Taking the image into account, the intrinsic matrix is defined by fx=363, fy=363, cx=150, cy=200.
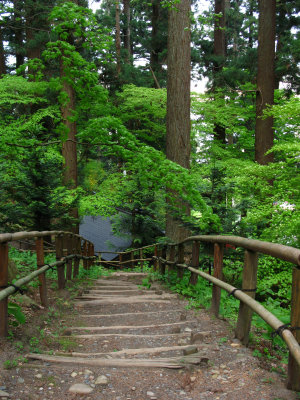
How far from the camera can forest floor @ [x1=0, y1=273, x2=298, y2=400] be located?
100 inches

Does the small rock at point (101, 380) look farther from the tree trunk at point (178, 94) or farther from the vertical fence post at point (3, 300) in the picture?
the tree trunk at point (178, 94)

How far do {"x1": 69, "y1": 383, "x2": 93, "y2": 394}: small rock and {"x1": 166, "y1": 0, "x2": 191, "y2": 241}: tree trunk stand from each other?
22.1ft

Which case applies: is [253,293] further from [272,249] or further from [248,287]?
[272,249]

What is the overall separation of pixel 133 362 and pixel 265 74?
37.9 ft

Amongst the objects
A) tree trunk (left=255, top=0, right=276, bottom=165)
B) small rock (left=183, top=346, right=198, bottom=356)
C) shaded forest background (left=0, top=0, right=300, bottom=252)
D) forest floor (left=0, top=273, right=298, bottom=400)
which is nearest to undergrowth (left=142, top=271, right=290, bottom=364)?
forest floor (left=0, top=273, right=298, bottom=400)

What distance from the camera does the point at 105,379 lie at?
8.98 feet

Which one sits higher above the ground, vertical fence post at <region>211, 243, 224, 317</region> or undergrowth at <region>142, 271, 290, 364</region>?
vertical fence post at <region>211, 243, 224, 317</region>

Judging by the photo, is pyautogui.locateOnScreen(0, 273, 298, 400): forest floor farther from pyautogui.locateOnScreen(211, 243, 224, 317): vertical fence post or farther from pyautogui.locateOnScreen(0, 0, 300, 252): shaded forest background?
pyautogui.locateOnScreen(0, 0, 300, 252): shaded forest background

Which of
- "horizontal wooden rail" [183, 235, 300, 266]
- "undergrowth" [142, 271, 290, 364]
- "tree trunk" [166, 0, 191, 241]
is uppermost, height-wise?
"tree trunk" [166, 0, 191, 241]

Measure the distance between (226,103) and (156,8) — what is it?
9272 millimetres

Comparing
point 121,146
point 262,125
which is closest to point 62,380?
point 121,146

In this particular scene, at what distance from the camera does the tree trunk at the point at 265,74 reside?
1200cm

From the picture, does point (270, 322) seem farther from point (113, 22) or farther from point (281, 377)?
A: point (113, 22)

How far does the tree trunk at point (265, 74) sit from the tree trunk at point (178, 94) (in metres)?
3.68
